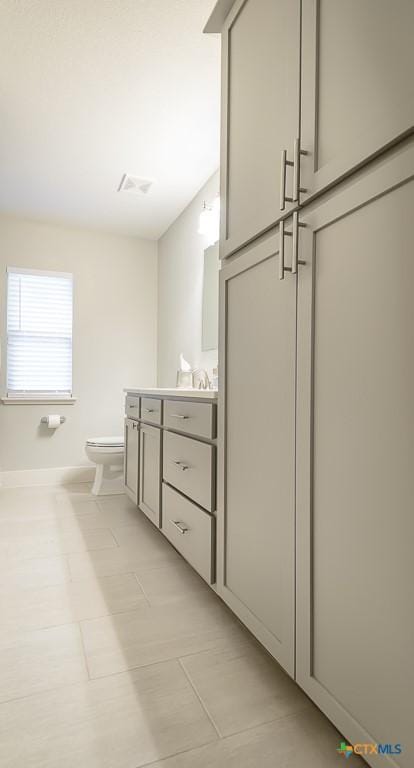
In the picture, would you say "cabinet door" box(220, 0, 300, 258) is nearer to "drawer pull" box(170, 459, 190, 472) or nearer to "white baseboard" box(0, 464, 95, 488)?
"drawer pull" box(170, 459, 190, 472)

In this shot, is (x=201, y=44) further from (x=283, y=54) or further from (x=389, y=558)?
(x=389, y=558)

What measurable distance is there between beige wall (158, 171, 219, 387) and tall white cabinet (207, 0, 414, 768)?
175 cm

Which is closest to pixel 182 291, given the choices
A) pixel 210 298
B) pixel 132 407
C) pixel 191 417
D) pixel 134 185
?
pixel 210 298

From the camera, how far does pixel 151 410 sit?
2.36 meters

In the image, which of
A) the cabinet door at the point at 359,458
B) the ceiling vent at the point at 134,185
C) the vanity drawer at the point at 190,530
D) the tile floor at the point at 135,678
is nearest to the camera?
the cabinet door at the point at 359,458

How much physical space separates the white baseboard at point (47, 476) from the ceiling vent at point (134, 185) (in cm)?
230

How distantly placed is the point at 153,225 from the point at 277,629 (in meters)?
3.42

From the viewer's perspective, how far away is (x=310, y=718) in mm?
1095

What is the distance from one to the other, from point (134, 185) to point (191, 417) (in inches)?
83.1

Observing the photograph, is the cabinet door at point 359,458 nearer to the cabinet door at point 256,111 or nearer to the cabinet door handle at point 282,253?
the cabinet door handle at point 282,253

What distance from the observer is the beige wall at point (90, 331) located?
146 inches

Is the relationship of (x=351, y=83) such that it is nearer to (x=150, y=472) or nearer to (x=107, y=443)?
(x=150, y=472)

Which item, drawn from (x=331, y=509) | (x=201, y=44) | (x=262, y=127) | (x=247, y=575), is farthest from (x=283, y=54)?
(x=247, y=575)

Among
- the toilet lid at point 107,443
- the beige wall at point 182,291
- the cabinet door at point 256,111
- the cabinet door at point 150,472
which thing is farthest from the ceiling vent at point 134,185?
the toilet lid at point 107,443
